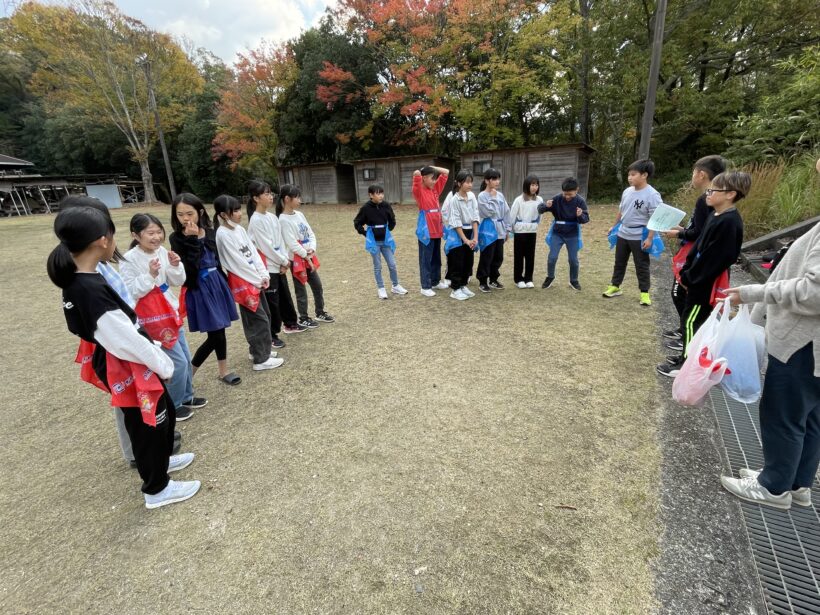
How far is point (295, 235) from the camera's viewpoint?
454 cm

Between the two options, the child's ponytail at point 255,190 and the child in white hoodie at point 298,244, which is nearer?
the child's ponytail at point 255,190

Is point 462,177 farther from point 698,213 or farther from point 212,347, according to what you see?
point 212,347

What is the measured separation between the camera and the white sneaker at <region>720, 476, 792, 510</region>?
2.06m

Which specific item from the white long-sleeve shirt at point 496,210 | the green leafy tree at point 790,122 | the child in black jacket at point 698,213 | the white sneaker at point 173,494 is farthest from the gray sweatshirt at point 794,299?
the green leafy tree at point 790,122

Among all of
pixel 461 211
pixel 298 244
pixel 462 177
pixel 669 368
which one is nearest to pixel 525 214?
pixel 461 211

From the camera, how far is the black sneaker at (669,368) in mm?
3419

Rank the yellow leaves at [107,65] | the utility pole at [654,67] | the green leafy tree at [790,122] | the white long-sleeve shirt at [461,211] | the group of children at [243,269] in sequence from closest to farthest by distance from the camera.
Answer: the group of children at [243,269]
the white long-sleeve shirt at [461,211]
the green leafy tree at [790,122]
the utility pole at [654,67]
the yellow leaves at [107,65]

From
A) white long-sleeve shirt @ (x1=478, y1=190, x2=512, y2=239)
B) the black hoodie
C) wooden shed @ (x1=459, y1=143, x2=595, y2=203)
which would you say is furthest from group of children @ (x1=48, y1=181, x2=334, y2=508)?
wooden shed @ (x1=459, y1=143, x2=595, y2=203)

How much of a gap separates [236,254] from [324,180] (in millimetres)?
21564

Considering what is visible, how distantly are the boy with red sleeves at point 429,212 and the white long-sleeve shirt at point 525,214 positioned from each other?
106 centimetres

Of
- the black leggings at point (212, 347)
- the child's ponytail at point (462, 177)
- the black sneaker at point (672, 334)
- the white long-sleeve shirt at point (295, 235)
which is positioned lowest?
the black sneaker at point (672, 334)

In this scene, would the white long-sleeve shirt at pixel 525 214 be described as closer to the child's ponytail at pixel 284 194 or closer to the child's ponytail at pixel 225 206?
the child's ponytail at pixel 284 194

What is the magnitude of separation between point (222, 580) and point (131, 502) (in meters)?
0.94

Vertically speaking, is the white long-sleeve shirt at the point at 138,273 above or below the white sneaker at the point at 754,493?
above
